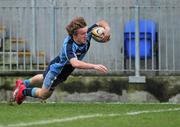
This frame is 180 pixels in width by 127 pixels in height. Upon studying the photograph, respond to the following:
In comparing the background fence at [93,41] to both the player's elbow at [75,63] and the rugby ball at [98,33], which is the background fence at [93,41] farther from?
the player's elbow at [75,63]

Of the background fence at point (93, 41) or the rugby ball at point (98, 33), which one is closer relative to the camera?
the rugby ball at point (98, 33)

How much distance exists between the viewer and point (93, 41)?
634 inches

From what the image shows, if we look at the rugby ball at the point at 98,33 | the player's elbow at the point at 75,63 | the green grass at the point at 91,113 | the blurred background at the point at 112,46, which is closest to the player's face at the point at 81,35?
the rugby ball at the point at 98,33

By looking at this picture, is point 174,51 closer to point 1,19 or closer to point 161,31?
point 161,31

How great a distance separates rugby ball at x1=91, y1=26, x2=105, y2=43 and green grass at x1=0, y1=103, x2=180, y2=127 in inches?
50.2

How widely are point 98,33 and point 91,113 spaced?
4.53 ft

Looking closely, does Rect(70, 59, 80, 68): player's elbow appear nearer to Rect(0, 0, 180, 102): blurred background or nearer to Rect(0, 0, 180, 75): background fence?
Rect(0, 0, 180, 102): blurred background

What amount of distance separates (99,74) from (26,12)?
2184 millimetres

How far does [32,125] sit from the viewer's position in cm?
1001

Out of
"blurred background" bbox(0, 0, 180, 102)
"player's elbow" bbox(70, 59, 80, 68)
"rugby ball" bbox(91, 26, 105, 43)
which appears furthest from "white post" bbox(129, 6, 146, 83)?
"player's elbow" bbox(70, 59, 80, 68)

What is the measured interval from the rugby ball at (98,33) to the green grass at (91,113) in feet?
4.18

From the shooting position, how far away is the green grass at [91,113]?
34.3 ft

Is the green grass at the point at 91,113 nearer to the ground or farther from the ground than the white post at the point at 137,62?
nearer to the ground

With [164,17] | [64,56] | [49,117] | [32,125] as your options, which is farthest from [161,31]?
[32,125]
